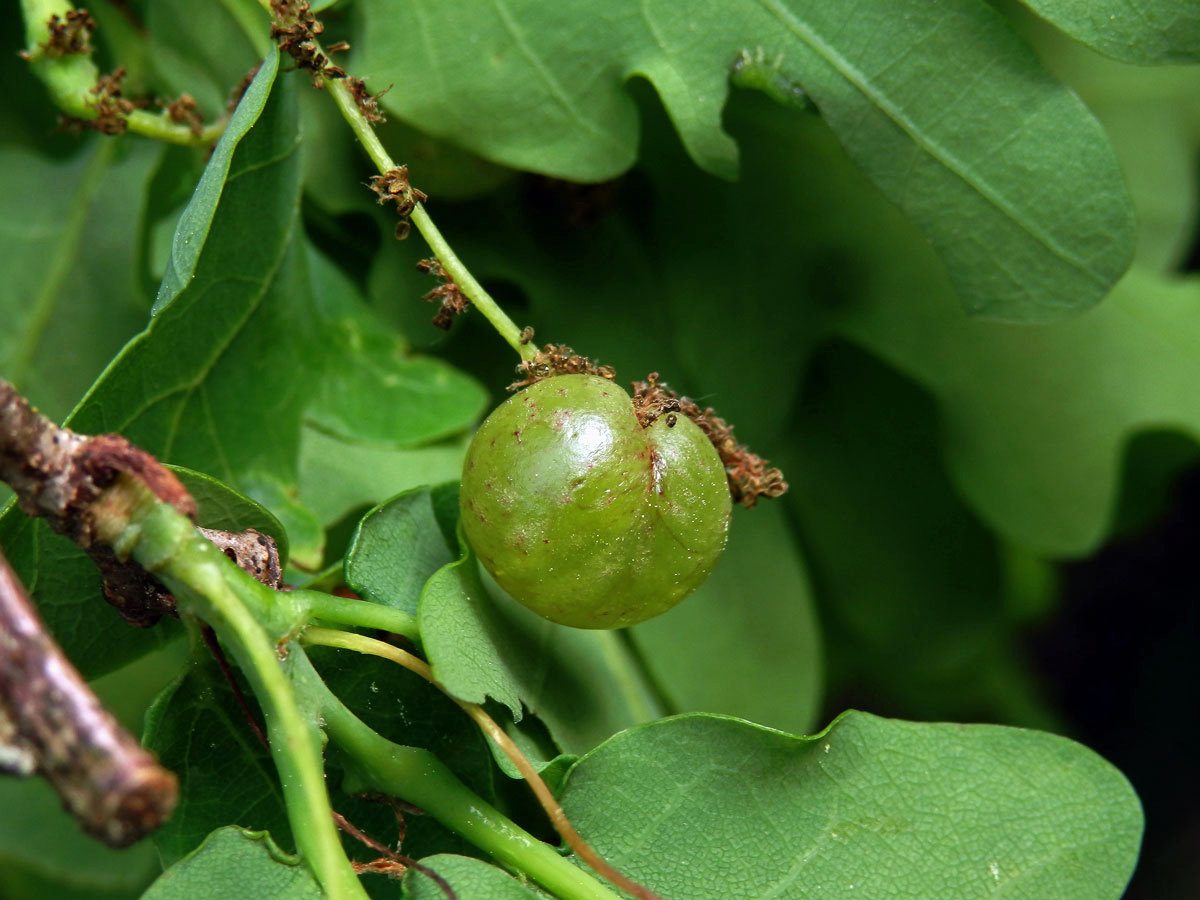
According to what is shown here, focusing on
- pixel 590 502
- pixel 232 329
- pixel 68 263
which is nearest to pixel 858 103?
pixel 590 502

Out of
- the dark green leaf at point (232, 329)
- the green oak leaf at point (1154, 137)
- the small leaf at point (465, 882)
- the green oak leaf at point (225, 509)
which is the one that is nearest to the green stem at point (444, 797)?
the small leaf at point (465, 882)

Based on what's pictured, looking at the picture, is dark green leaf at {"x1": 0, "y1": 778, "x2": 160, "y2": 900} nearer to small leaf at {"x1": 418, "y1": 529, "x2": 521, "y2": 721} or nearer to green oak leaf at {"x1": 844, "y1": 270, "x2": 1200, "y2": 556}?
small leaf at {"x1": 418, "y1": 529, "x2": 521, "y2": 721}

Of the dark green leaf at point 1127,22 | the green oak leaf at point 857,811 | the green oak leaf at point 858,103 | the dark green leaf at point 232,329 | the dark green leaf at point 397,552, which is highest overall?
the dark green leaf at point 1127,22

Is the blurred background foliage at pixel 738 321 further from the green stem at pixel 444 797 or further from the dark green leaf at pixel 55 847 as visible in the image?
the green stem at pixel 444 797

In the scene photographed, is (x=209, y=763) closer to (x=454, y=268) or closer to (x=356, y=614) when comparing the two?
(x=356, y=614)

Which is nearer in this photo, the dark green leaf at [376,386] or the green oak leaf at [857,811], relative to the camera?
the green oak leaf at [857,811]

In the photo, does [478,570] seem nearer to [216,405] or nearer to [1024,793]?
[216,405]
